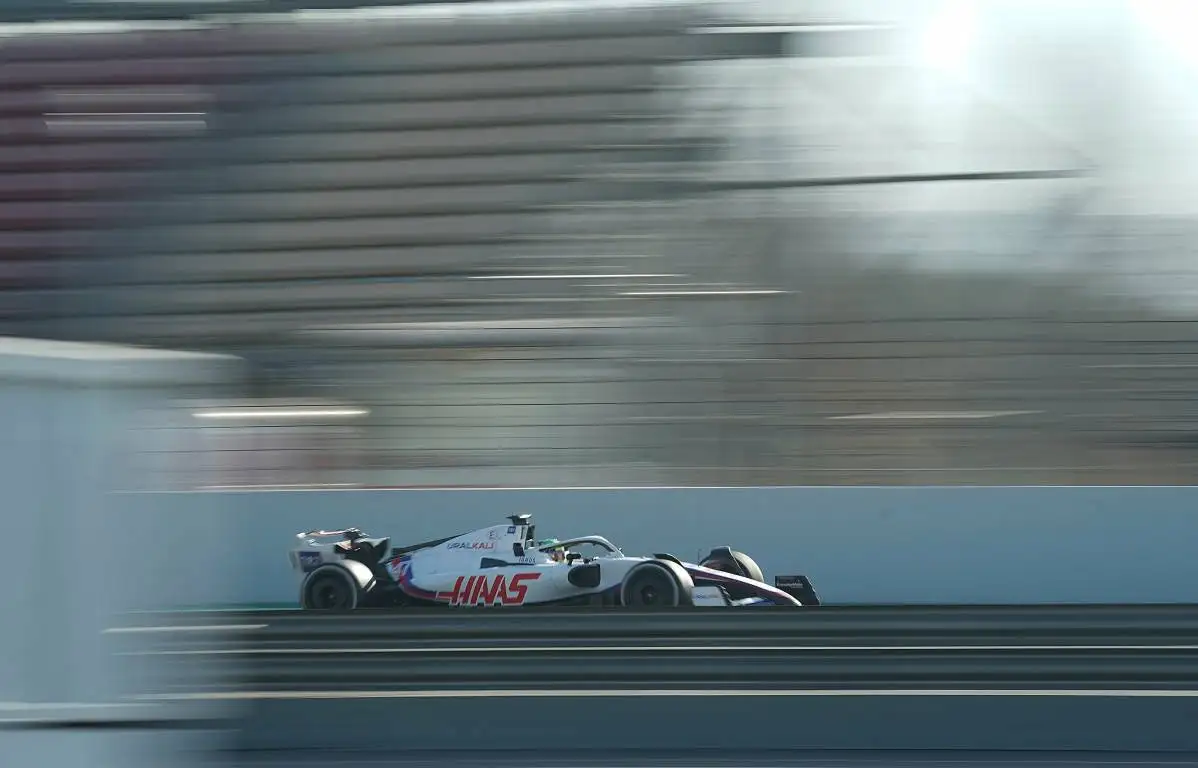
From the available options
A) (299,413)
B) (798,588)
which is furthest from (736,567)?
(299,413)

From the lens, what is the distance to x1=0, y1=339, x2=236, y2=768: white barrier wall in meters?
1.46

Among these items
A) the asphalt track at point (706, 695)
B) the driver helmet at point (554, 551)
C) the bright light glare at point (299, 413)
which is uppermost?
the bright light glare at point (299, 413)

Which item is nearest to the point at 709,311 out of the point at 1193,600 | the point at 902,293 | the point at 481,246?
the point at 902,293

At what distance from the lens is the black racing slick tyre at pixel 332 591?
796cm

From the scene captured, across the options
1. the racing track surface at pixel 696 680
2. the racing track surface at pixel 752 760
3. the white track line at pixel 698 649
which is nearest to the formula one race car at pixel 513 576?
the racing track surface at pixel 696 680

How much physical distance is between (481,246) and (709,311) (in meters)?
2.17

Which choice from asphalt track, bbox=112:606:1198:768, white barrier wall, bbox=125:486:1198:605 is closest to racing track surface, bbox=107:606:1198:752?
asphalt track, bbox=112:606:1198:768

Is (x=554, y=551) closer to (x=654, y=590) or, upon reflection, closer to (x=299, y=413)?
(x=654, y=590)

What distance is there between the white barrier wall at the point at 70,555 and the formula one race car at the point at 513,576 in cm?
617

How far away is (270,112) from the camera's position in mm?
10711

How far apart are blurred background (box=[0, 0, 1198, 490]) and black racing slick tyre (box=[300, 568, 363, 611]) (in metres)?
1.03

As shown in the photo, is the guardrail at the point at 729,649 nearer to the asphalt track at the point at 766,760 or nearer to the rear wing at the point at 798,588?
the rear wing at the point at 798,588

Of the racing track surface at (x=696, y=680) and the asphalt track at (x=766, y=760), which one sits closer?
the asphalt track at (x=766, y=760)

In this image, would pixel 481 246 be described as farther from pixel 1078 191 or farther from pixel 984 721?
pixel 984 721
